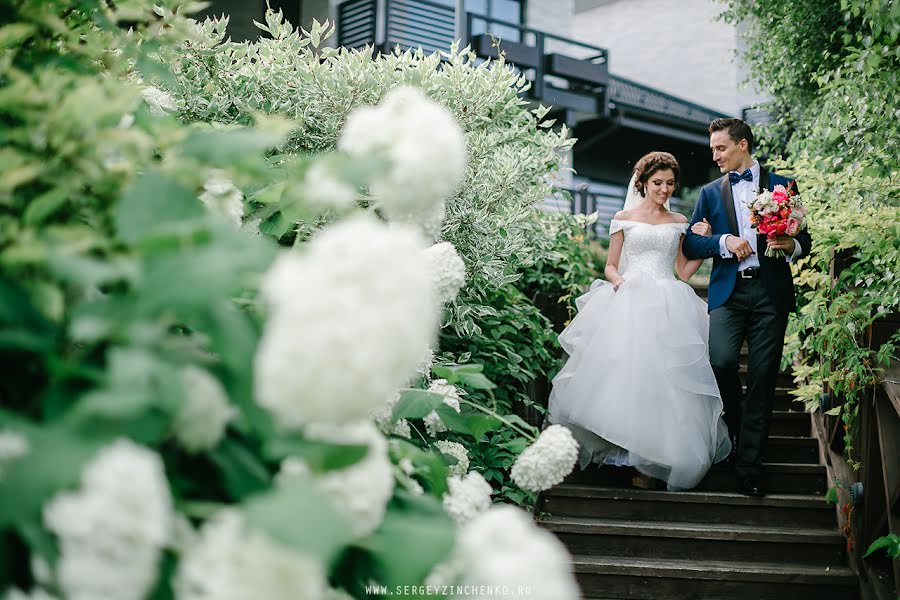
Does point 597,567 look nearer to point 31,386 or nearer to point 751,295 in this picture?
point 751,295

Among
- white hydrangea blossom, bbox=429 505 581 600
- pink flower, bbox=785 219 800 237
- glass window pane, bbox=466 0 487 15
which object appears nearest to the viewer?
white hydrangea blossom, bbox=429 505 581 600

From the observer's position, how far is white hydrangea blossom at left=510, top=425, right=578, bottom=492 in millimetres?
1581

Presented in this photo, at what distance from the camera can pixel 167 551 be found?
79 cm

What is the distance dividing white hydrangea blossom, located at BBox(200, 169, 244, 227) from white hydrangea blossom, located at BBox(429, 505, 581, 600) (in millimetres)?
569

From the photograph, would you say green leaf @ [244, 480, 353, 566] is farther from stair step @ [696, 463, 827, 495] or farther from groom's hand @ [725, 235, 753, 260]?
stair step @ [696, 463, 827, 495]

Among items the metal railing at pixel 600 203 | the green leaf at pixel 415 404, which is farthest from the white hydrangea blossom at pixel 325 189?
the metal railing at pixel 600 203

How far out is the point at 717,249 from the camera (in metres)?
4.38

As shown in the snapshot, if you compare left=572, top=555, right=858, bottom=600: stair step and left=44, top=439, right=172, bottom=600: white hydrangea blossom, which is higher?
left=44, top=439, right=172, bottom=600: white hydrangea blossom

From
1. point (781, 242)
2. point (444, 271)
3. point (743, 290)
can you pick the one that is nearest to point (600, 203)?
point (743, 290)

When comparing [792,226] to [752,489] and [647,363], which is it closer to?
[647,363]

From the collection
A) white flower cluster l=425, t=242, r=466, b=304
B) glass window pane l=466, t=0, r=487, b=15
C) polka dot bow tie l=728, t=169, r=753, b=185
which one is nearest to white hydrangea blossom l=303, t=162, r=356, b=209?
white flower cluster l=425, t=242, r=466, b=304

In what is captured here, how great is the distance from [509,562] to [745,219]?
4.00m

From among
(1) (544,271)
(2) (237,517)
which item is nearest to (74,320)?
(2) (237,517)

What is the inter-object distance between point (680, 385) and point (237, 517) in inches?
151
